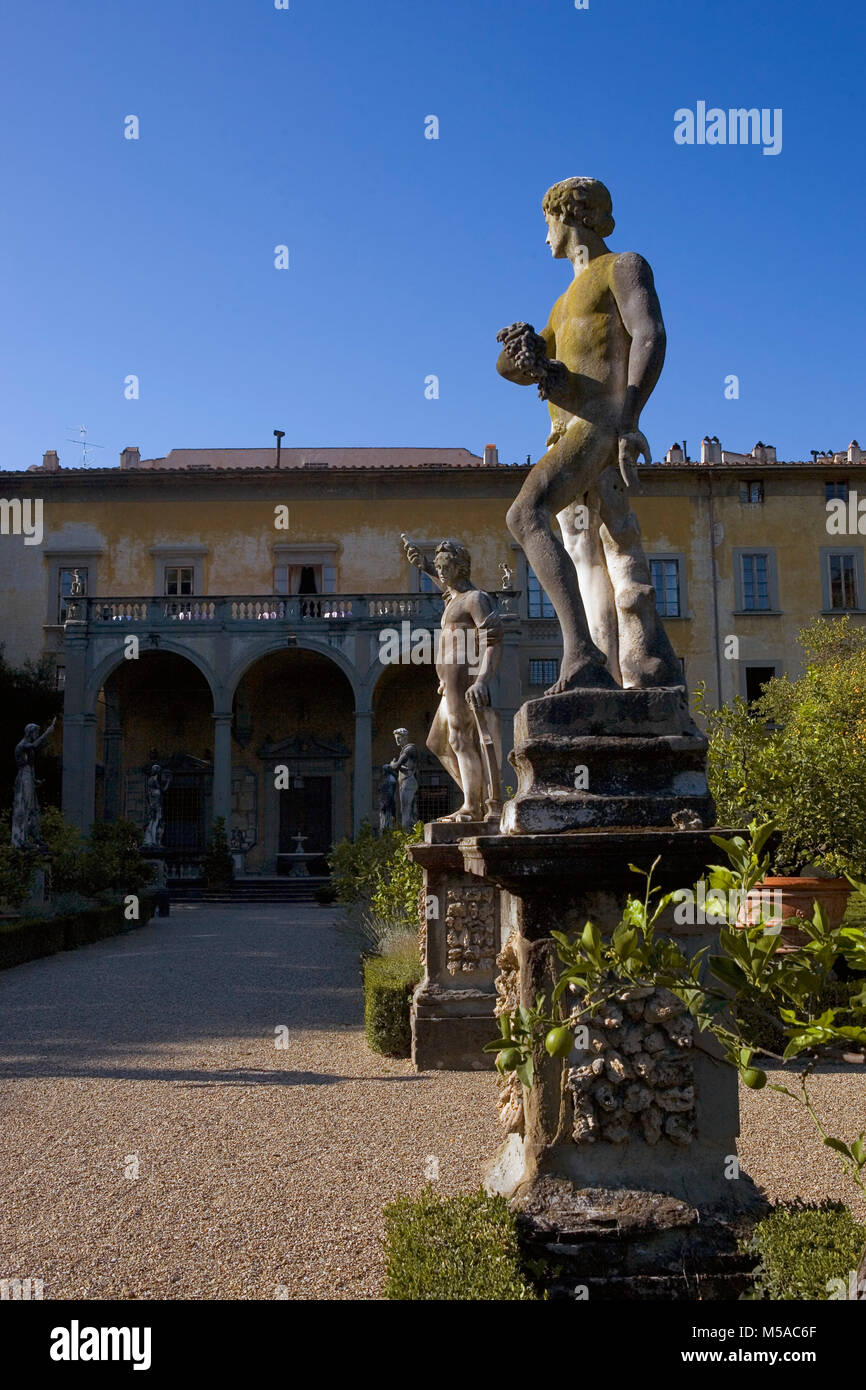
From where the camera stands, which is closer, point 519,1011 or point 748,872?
point 748,872

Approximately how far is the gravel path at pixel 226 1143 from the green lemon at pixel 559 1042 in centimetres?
175

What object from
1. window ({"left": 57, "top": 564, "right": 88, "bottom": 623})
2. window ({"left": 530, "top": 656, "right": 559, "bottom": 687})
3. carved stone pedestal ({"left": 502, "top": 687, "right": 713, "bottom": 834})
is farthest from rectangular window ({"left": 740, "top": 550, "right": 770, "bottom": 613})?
carved stone pedestal ({"left": 502, "top": 687, "right": 713, "bottom": 834})

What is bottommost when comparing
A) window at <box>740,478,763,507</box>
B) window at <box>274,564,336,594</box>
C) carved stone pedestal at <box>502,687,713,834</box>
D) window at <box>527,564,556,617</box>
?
carved stone pedestal at <box>502,687,713,834</box>

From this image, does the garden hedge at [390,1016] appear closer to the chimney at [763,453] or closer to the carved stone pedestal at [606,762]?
the carved stone pedestal at [606,762]

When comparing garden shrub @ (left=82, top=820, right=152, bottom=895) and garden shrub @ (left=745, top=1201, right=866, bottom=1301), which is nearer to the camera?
garden shrub @ (left=745, top=1201, right=866, bottom=1301)

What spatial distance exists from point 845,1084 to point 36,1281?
14.8 ft

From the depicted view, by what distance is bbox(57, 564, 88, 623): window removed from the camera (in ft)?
99.1

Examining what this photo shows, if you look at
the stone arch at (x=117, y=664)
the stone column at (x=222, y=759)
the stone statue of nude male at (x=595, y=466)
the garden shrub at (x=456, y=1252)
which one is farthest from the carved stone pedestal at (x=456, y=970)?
the stone arch at (x=117, y=664)

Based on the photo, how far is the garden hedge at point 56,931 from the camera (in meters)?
12.1

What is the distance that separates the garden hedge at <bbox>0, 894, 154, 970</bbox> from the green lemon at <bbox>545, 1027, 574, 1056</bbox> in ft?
37.3

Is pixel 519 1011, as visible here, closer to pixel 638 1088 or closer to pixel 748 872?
pixel 748 872

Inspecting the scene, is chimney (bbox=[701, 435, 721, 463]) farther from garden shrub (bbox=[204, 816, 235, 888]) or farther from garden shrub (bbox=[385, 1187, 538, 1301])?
garden shrub (bbox=[385, 1187, 538, 1301])
